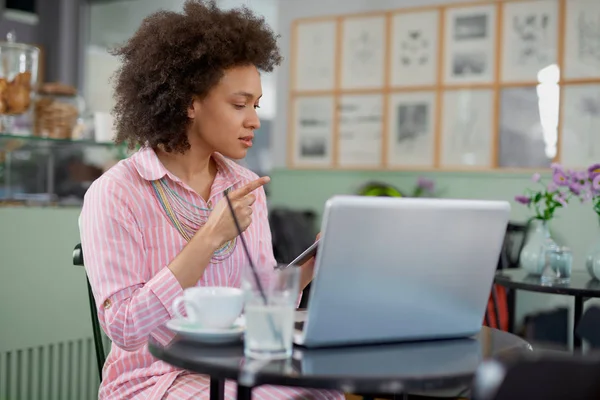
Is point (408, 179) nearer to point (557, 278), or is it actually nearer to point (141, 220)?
point (557, 278)

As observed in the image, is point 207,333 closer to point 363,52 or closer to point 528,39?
point 528,39

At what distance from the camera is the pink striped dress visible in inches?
52.1

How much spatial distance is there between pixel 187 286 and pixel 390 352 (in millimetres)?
412

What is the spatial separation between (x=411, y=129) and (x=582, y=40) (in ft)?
3.82

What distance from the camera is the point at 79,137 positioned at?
99.1 inches

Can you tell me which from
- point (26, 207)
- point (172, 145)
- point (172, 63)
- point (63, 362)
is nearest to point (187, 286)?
point (172, 145)

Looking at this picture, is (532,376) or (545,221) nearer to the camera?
(532,376)

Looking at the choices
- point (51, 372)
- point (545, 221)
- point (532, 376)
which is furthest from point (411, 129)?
point (532, 376)

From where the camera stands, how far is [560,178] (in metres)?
2.57

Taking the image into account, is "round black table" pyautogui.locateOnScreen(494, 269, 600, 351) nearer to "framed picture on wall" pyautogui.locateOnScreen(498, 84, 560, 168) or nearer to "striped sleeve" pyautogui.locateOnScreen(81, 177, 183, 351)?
"striped sleeve" pyautogui.locateOnScreen(81, 177, 183, 351)

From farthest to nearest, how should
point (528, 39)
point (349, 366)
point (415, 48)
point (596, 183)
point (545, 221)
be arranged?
1. point (415, 48)
2. point (528, 39)
3. point (545, 221)
4. point (596, 183)
5. point (349, 366)

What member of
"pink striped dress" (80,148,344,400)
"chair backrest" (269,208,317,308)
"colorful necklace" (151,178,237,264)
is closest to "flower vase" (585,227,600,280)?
"pink striped dress" (80,148,344,400)

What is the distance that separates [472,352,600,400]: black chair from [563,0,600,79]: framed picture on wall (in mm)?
3849

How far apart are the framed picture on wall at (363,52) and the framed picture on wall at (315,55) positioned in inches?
4.0
